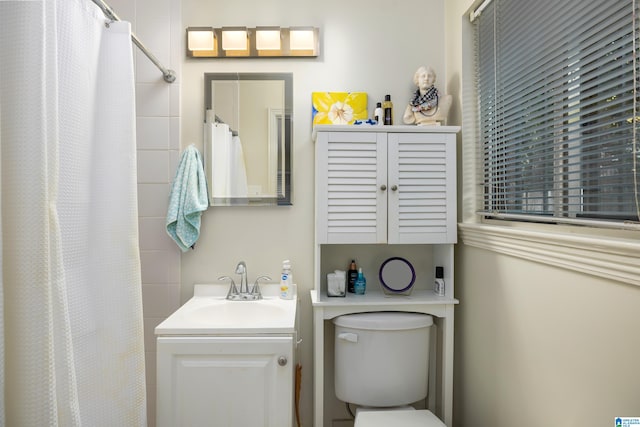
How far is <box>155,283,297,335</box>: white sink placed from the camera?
4.72 feet

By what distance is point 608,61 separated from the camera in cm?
99

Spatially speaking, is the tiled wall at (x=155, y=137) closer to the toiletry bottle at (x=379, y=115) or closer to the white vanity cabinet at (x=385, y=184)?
the white vanity cabinet at (x=385, y=184)

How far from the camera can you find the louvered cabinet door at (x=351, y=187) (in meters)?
1.65

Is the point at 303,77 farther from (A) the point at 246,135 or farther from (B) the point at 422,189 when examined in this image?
(B) the point at 422,189

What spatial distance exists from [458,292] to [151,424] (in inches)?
64.6

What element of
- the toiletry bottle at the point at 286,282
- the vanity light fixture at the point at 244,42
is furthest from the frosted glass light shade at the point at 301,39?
the toiletry bottle at the point at 286,282

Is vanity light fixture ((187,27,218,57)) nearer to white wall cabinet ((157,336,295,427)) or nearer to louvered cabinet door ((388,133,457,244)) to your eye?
louvered cabinet door ((388,133,457,244))

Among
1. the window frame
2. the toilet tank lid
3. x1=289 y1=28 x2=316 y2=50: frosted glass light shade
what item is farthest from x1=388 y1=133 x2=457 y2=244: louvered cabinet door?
x1=289 y1=28 x2=316 y2=50: frosted glass light shade

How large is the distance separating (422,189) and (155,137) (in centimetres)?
131

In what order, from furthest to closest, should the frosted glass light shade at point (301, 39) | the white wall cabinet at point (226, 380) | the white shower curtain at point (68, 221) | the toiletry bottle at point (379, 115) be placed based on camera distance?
the frosted glass light shade at point (301, 39) → the toiletry bottle at point (379, 115) → the white wall cabinet at point (226, 380) → the white shower curtain at point (68, 221)

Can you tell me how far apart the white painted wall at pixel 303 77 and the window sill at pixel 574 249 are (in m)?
0.87

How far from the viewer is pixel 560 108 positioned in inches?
46.3

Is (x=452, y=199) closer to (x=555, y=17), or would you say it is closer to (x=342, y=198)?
(x=342, y=198)

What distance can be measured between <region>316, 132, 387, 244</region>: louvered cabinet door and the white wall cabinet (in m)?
0.52
